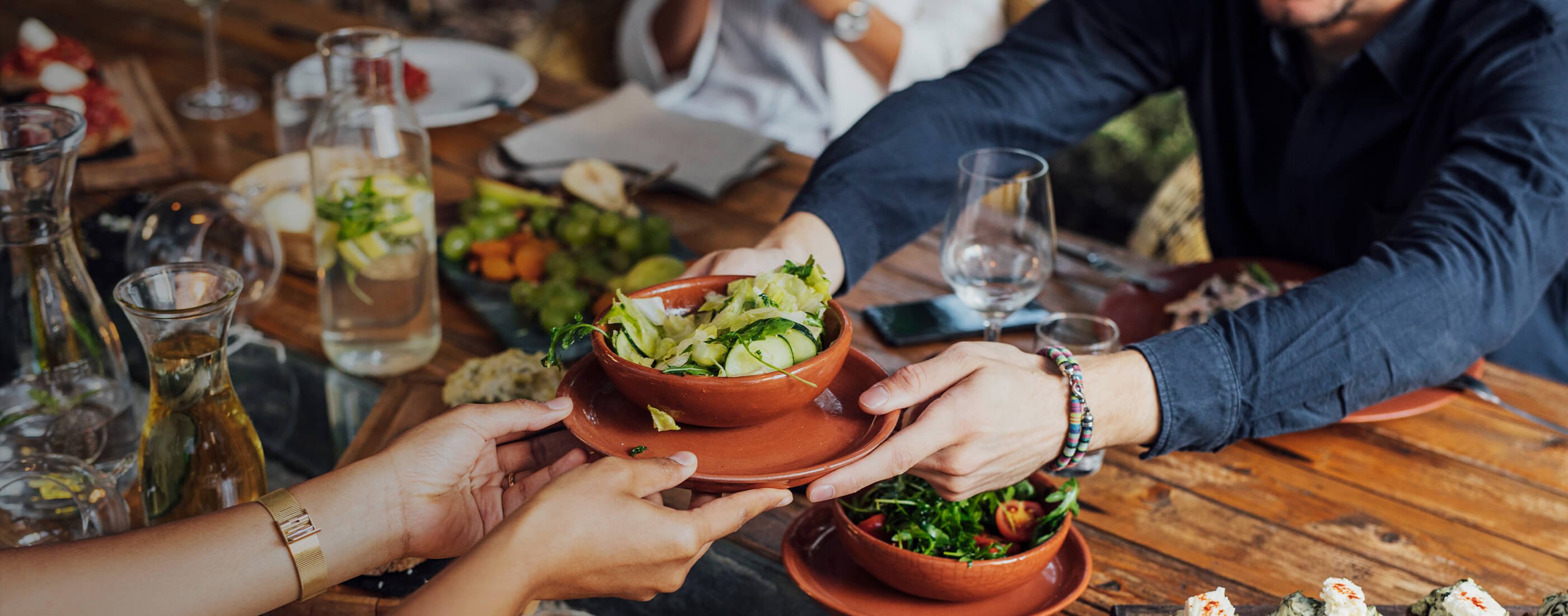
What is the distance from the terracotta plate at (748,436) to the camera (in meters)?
0.95

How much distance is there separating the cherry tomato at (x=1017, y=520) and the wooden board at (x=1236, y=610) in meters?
0.11

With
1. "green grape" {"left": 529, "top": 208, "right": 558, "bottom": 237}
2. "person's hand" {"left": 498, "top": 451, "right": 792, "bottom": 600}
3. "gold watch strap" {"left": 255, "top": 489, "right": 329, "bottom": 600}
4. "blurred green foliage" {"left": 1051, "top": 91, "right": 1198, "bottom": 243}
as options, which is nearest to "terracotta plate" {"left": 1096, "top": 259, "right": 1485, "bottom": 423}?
"person's hand" {"left": 498, "top": 451, "right": 792, "bottom": 600}

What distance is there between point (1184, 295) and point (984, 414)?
0.72 meters

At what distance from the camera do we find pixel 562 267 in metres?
1.66

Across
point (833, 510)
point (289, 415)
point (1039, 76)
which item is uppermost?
point (1039, 76)

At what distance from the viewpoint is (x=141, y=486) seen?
108cm

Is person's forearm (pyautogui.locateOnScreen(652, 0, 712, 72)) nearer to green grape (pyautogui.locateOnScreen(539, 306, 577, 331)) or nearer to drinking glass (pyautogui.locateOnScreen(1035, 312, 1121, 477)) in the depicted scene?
green grape (pyautogui.locateOnScreen(539, 306, 577, 331))

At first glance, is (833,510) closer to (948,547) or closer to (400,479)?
(948,547)

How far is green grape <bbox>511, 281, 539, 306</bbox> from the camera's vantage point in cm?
158

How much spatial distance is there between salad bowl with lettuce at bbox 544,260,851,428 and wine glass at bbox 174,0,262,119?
1672 millimetres

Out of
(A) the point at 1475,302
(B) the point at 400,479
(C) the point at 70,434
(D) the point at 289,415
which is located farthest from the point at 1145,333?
(C) the point at 70,434

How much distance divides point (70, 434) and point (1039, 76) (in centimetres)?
148

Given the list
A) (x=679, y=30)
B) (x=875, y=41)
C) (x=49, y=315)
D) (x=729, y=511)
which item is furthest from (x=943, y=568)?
(x=679, y=30)

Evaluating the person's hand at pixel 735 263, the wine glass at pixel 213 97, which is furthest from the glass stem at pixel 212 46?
the person's hand at pixel 735 263
